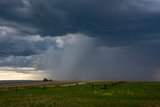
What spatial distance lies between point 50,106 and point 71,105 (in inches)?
112

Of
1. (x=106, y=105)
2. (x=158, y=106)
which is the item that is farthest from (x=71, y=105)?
(x=158, y=106)

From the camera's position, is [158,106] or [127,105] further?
[127,105]

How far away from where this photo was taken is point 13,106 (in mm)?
37688

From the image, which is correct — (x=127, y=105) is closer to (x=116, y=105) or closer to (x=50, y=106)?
(x=116, y=105)

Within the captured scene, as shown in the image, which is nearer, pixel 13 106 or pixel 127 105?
pixel 13 106

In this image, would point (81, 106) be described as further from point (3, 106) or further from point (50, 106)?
point (3, 106)

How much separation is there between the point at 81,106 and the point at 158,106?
9.48 meters

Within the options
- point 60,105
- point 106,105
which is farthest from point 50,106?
point 106,105

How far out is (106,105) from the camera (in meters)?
39.4

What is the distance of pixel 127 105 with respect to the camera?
4019 cm

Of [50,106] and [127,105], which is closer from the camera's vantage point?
[50,106]

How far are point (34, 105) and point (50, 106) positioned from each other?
8.14 ft

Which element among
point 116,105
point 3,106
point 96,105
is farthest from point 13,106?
point 116,105

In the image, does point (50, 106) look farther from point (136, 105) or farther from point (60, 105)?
point (136, 105)
